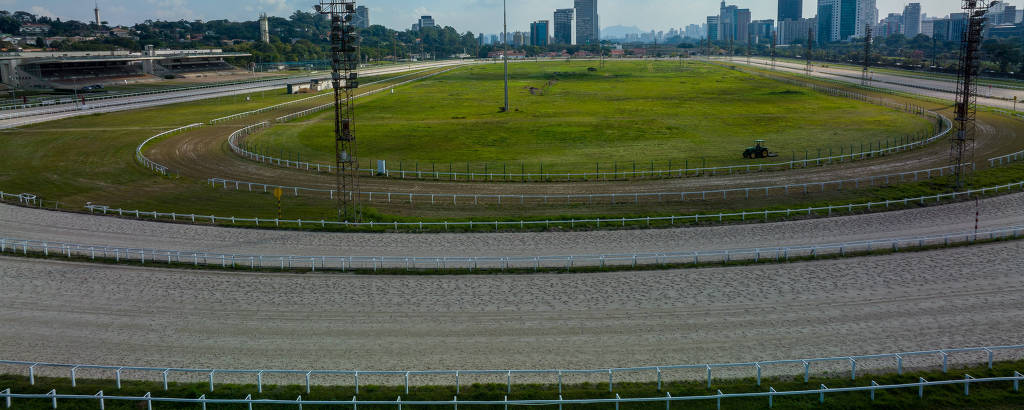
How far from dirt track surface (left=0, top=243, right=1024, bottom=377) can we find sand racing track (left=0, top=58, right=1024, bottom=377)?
7 cm

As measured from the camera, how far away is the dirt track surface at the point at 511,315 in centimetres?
2016

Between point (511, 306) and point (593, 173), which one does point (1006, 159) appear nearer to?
point (593, 173)

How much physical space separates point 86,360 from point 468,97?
91.8 metres

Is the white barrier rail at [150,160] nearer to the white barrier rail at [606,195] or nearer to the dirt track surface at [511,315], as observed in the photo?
the white barrier rail at [606,195]

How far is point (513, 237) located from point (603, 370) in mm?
15361

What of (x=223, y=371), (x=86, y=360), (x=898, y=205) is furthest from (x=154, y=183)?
(x=898, y=205)

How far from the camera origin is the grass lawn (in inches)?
2223

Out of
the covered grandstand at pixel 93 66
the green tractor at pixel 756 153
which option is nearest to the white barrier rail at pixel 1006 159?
the green tractor at pixel 756 153

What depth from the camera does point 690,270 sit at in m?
27.5

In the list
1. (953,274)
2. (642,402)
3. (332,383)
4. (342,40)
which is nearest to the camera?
(642,402)

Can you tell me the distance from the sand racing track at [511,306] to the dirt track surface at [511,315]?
7 centimetres

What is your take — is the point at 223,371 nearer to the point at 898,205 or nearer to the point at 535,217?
the point at 535,217

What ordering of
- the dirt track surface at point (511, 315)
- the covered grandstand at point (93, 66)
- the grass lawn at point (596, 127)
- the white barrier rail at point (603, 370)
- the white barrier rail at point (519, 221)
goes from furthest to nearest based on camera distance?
the covered grandstand at point (93, 66) < the grass lawn at point (596, 127) < the white barrier rail at point (519, 221) < the dirt track surface at point (511, 315) < the white barrier rail at point (603, 370)

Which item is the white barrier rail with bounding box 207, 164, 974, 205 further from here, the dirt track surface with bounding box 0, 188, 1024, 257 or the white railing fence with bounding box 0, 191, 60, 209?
the white railing fence with bounding box 0, 191, 60, 209
